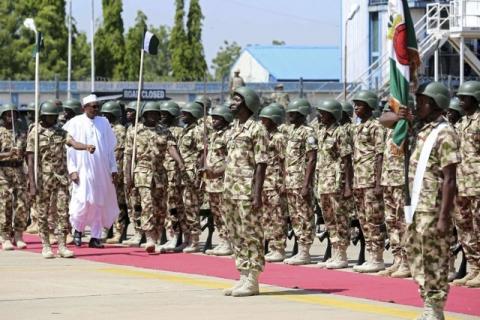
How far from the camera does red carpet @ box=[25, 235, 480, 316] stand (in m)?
13.5

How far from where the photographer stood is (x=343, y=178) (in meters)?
16.7

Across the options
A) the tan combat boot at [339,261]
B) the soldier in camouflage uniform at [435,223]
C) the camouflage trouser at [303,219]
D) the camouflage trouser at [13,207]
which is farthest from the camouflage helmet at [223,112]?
the soldier in camouflage uniform at [435,223]

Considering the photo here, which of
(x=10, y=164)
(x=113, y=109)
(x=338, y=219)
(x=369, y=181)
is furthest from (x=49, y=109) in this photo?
(x=369, y=181)

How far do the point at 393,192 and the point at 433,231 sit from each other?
14.2ft

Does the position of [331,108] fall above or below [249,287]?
above

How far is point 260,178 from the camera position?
45.0 feet

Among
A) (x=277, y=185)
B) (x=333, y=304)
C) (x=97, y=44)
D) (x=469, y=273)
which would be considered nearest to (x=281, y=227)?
(x=277, y=185)

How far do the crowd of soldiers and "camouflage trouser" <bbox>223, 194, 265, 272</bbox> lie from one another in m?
0.01

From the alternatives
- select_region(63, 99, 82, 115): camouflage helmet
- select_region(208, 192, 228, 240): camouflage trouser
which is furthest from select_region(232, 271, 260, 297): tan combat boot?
select_region(63, 99, 82, 115): camouflage helmet

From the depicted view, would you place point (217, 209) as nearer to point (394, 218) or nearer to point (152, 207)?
point (152, 207)

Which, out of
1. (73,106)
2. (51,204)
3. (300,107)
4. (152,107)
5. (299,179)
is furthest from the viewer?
(73,106)

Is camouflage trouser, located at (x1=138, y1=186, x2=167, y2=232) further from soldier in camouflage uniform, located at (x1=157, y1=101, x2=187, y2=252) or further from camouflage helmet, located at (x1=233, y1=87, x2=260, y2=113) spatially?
camouflage helmet, located at (x1=233, y1=87, x2=260, y2=113)

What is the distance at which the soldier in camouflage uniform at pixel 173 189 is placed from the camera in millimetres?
19422

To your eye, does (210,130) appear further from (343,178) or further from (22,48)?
(22,48)
